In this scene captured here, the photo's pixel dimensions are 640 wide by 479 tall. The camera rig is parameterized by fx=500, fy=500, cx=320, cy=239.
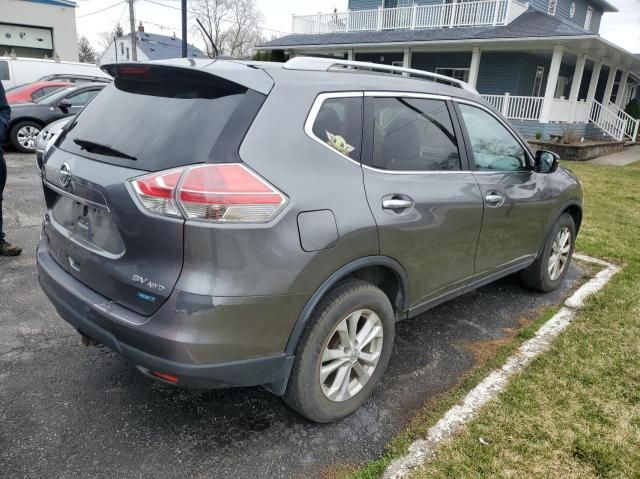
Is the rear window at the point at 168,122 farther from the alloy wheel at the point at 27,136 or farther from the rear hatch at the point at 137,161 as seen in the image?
the alloy wheel at the point at 27,136

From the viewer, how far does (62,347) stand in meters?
3.26

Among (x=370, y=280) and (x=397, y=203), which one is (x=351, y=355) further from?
(x=397, y=203)

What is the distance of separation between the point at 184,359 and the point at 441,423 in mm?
1442

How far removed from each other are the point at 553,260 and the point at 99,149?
3890 mm

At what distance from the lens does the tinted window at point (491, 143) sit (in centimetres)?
341

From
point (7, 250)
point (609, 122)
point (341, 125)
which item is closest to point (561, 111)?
point (609, 122)

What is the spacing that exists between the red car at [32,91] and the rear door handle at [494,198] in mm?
10902

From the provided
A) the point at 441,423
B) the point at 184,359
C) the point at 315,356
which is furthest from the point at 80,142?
the point at 441,423

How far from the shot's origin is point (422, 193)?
2.81m

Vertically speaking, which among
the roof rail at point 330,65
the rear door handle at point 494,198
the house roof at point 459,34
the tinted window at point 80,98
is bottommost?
the tinted window at point 80,98

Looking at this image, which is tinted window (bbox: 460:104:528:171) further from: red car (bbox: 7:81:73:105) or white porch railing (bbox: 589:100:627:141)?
white porch railing (bbox: 589:100:627:141)

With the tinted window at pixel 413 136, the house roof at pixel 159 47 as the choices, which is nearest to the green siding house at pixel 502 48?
the tinted window at pixel 413 136

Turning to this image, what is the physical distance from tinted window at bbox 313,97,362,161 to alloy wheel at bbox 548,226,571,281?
8.79 ft

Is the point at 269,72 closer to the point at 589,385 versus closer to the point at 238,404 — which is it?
the point at 238,404
